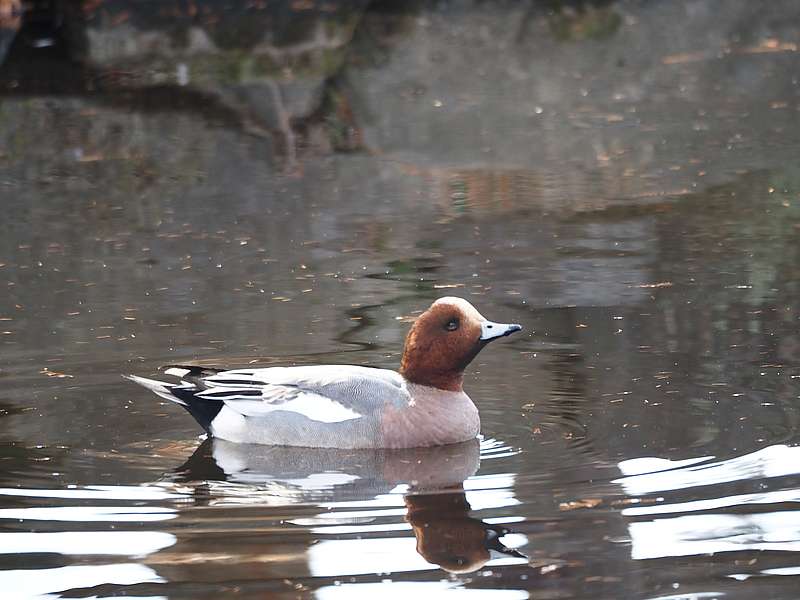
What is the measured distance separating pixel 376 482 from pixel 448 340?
956mm

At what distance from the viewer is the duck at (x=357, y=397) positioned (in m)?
6.93

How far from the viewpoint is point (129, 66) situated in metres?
21.2

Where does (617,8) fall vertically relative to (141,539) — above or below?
above

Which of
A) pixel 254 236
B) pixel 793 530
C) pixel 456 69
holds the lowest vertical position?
pixel 793 530

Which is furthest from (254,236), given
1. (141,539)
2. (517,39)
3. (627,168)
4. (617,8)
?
(617,8)

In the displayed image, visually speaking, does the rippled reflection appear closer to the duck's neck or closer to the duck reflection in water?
the duck reflection in water

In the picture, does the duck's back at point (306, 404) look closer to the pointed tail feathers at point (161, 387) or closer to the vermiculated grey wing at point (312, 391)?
the vermiculated grey wing at point (312, 391)

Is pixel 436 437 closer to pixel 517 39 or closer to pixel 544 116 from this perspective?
pixel 544 116

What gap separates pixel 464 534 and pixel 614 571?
A: 689mm

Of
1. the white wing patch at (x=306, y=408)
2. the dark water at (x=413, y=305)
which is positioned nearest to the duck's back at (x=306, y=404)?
the white wing patch at (x=306, y=408)

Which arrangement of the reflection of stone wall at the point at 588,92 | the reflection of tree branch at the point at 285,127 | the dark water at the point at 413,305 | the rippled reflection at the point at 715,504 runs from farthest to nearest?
the reflection of tree branch at the point at 285,127 < the reflection of stone wall at the point at 588,92 < the dark water at the point at 413,305 < the rippled reflection at the point at 715,504

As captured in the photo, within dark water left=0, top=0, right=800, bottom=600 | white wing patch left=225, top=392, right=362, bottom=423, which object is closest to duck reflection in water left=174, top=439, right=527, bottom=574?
dark water left=0, top=0, right=800, bottom=600

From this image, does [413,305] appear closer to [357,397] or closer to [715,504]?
[357,397]

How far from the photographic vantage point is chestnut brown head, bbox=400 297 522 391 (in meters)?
7.09
